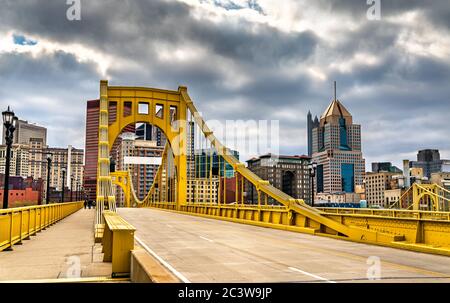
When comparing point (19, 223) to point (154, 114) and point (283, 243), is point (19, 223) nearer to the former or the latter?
point (283, 243)

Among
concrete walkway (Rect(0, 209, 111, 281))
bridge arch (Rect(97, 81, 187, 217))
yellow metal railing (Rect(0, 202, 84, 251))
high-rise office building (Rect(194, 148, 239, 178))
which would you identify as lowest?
concrete walkway (Rect(0, 209, 111, 281))

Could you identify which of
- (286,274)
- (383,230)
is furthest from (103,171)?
(286,274)

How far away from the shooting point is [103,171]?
1512 inches

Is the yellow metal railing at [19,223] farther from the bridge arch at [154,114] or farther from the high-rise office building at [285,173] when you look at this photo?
the high-rise office building at [285,173]

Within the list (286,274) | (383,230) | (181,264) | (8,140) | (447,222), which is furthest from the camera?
(8,140)

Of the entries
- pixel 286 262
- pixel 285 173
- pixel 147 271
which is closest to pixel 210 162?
pixel 286 262

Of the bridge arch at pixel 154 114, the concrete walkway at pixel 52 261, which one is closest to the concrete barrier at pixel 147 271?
the concrete walkway at pixel 52 261

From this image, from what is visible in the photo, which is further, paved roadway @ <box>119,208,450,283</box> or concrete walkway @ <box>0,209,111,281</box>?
concrete walkway @ <box>0,209,111,281</box>

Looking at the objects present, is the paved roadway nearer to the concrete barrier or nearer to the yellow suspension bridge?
the yellow suspension bridge

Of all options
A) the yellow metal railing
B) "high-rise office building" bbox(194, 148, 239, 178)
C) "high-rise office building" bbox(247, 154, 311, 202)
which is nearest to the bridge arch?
"high-rise office building" bbox(194, 148, 239, 178)

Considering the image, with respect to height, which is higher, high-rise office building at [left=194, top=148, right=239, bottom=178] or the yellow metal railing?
high-rise office building at [left=194, top=148, right=239, bottom=178]
